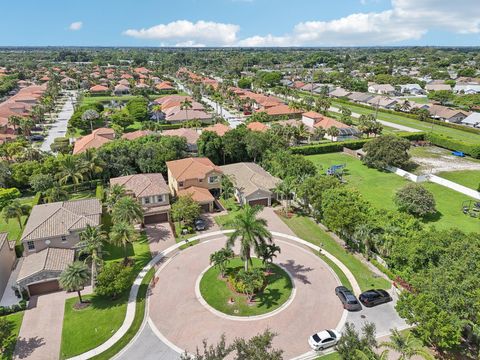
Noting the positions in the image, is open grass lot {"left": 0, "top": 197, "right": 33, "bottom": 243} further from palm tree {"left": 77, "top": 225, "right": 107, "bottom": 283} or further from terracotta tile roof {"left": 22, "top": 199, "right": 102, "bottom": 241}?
palm tree {"left": 77, "top": 225, "right": 107, "bottom": 283}

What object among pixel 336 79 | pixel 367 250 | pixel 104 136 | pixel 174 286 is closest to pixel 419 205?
pixel 367 250

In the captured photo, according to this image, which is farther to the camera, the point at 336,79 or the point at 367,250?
the point at 336,79

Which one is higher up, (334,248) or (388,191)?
(388,191)

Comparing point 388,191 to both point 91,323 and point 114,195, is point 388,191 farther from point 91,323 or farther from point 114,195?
point 91,323

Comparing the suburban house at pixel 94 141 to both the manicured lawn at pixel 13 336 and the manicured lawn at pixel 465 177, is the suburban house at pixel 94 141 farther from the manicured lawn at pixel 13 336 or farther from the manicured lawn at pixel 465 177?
the manicured lawn at pixel 465 177

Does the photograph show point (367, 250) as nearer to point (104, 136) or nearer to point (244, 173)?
point (244, 173)

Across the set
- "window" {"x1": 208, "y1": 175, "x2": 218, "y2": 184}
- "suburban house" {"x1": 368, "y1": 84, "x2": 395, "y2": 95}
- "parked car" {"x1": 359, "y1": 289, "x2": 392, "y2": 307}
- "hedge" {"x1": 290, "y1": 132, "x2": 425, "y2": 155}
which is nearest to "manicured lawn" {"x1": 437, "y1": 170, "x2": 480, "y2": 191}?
"hedge" {"x1": 290, "y1": 132, "x2": 425, "y2": 155}

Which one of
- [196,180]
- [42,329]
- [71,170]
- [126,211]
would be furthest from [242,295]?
[71,170]
